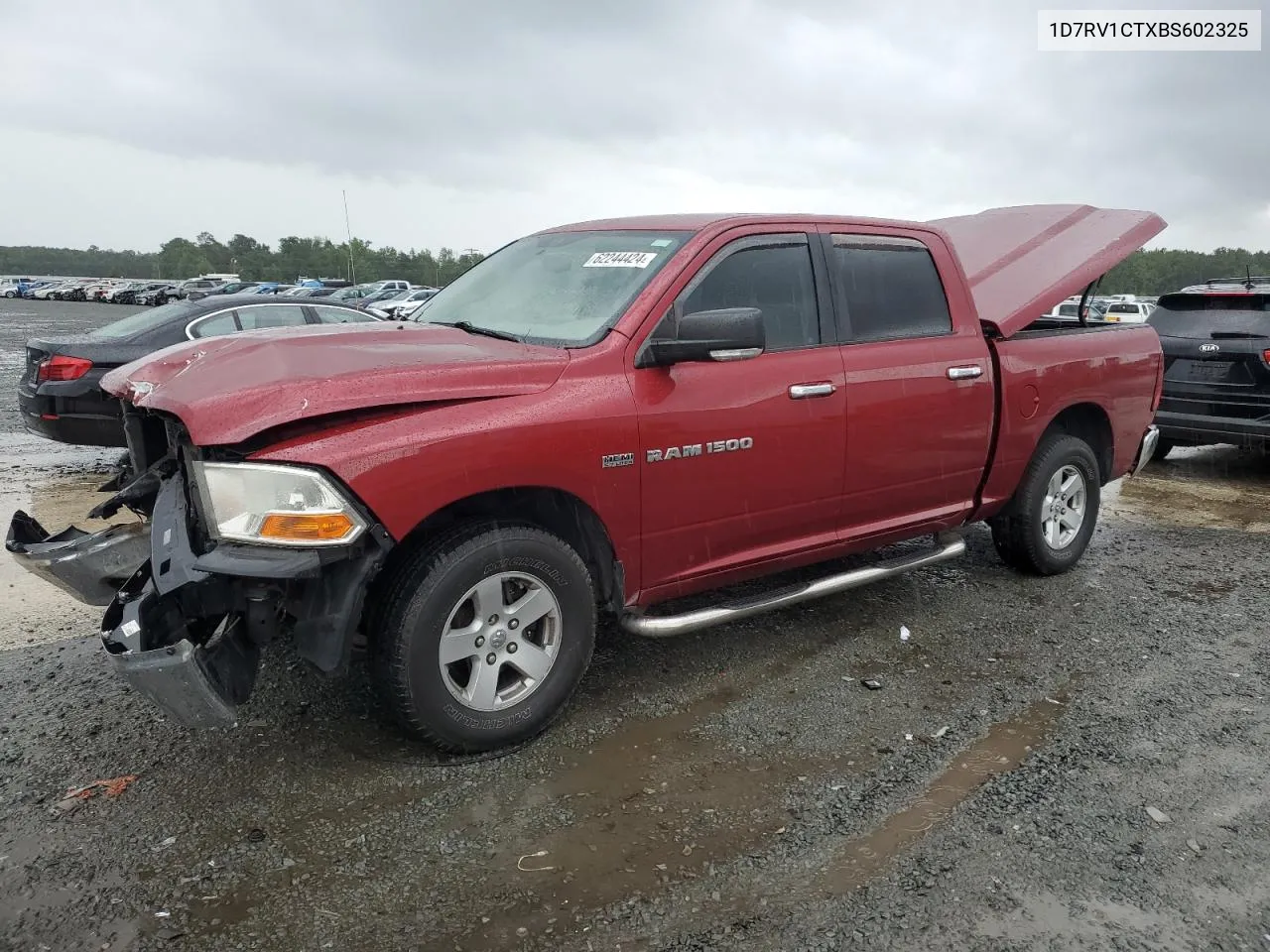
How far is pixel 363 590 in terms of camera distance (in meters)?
2.95

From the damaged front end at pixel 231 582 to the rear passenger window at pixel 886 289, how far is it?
95.7 inches

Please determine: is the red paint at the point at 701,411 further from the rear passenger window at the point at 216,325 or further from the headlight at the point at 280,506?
the rear passenger window at the point at 216,325

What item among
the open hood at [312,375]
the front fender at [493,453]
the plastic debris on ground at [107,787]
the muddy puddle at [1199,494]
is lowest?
the muddy puddle at [1199,494]

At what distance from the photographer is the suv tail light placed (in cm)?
712

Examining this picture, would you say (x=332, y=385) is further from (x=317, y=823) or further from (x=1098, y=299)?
(x=1098, y=299)

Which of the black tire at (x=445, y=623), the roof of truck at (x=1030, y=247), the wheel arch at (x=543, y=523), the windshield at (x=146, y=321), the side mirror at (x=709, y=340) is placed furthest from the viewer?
the windshield at (x=146, y=321)

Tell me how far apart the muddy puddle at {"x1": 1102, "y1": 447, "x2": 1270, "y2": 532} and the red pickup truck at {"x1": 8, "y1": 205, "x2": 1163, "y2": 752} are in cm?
295

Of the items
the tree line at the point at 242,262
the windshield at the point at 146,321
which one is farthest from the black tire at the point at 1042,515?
the tree line at the point at 242,262

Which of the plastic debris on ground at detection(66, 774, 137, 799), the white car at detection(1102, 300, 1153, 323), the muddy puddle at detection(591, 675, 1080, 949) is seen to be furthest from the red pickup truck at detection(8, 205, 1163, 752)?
the white car at detection(1102, 300, 1153, 323)

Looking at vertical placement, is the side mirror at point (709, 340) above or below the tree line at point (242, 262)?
below

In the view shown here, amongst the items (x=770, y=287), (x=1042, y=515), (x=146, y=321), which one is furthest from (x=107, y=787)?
(x=146, y=321)

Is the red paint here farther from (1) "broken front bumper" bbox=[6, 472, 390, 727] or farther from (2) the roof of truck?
(1) "broken front bumper" bbox=[6, 472, 390, 727]

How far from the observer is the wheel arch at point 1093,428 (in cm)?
Result: 548

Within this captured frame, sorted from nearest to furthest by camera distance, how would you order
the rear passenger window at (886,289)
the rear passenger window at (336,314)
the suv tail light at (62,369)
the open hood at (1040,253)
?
the rear passenger window at (886,289) → the open hood at (1040,253) → the suv tail light at (62,369) → the rear passenger window at (336,314)
